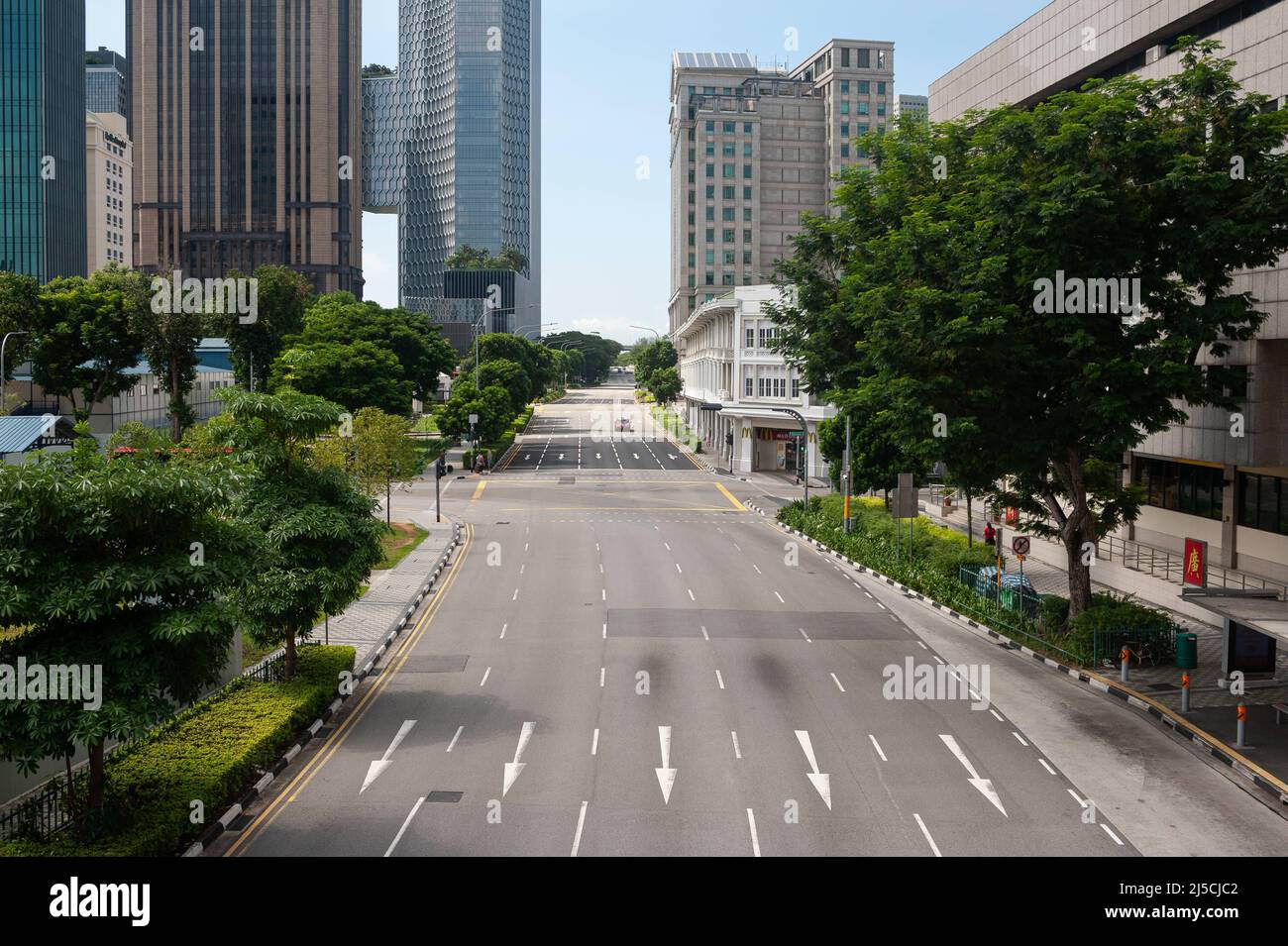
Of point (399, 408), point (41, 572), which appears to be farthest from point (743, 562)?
point (399, 408)

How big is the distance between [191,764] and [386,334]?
7571cm

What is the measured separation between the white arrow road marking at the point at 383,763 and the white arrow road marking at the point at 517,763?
92.9 inches

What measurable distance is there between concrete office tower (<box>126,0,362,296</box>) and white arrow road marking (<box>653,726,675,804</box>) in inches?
6666

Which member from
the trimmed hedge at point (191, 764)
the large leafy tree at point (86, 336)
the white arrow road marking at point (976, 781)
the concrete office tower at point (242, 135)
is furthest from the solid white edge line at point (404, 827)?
the concrete office tower at point (242, 135)

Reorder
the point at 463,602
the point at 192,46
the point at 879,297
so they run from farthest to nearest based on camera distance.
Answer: the point at 192,46, the point at 463,602, the point at 879,297

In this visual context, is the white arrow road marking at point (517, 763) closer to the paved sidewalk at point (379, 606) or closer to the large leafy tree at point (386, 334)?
the paved sidewalk at point (379, 606)

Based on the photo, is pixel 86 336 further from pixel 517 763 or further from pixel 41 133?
pixel 41 133

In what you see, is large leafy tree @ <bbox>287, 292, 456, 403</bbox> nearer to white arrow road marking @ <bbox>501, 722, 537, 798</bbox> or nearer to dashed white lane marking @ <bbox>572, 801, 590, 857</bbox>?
white arrow road marking @ <bbox>501, 722, 537, 798</bbox>

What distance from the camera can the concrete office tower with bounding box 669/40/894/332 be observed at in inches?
5837

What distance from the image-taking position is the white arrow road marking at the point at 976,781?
60.9 feet

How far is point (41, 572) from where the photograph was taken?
14.9 metres

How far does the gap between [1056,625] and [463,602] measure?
18830mm

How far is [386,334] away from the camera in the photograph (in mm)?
90875
